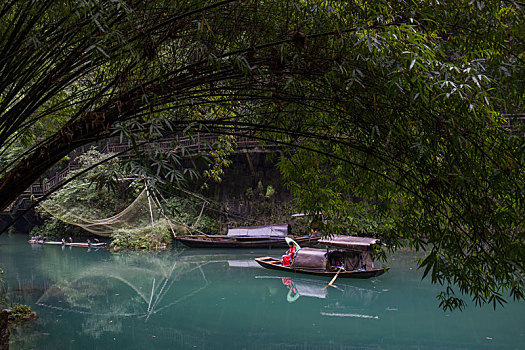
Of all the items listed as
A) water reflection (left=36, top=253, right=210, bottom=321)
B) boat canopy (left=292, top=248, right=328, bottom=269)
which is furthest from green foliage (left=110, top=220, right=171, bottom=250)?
boat canopy (left=292, top=248, right=328, bottom=269)

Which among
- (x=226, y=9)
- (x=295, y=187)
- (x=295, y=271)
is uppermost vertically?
(x=226, y=9)

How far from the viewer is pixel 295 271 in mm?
7891

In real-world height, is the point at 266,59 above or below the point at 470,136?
above

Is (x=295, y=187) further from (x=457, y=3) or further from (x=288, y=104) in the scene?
(x=457, y=3)

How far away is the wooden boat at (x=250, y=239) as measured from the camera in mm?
11289

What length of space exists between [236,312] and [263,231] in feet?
19.1

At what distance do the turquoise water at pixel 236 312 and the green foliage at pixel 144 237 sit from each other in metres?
2.41

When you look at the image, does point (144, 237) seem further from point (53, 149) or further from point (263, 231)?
point (53, 149)

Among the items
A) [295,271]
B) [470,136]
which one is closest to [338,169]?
[470,136]

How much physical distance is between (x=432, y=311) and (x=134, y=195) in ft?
32.9

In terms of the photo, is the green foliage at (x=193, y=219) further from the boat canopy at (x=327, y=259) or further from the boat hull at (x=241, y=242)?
the boat canopy at (x=327, y=259)

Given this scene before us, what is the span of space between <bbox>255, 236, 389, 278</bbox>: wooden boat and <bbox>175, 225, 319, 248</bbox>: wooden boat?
9.83 feet

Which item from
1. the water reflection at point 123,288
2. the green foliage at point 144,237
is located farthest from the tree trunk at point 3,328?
the green foliage at point 144,237

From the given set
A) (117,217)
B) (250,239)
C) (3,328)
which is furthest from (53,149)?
(250,239)
